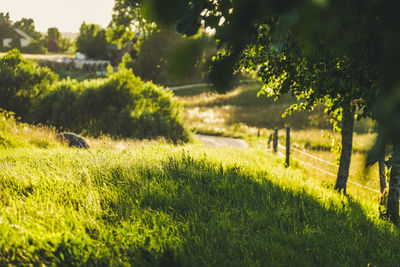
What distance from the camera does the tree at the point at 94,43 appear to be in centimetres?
5400

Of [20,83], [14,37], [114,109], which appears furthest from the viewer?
[14,37]

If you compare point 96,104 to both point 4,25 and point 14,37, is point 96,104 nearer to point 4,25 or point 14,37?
point 14,37

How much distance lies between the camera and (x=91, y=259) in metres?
3.04

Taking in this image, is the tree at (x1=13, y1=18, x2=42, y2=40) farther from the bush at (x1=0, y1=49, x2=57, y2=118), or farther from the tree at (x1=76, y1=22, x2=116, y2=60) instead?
the bush at (x1=0, y1=49, x2=57, y2=118)

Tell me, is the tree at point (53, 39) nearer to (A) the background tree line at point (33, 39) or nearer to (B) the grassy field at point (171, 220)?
(A) the background tree line at point (33, 39)

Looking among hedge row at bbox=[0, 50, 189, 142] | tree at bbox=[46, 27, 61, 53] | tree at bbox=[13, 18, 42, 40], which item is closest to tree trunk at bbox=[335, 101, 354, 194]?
hedge row at bbox=[0, 50, 189, 142]

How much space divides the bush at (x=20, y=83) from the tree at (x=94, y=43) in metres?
38.9

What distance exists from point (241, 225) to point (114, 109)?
13.0 m

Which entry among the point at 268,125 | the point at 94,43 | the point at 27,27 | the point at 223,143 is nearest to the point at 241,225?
the point at 223,143

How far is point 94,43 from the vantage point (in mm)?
55625

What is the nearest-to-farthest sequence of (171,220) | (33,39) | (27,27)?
(171,220)
(33,39)
(27,27)

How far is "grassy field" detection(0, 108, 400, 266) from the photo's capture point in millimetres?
3148

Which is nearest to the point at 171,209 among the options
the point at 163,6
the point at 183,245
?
the point at 183,245

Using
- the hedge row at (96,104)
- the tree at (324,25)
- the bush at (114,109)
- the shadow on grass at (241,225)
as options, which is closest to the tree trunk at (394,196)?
the shadow on grass at (241,225)
